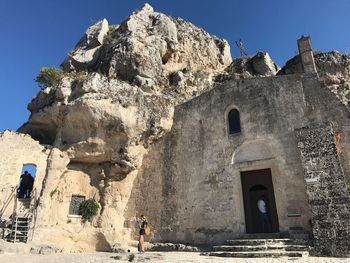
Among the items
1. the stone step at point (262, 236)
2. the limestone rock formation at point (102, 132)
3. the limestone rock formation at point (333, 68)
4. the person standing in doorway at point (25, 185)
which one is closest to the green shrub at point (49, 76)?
the limestone rock formation at point (102, 132)

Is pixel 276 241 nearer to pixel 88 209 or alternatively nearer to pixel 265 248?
pixel 265 248

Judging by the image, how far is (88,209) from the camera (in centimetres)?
1438

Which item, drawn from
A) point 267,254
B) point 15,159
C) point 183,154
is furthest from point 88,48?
point 267,254

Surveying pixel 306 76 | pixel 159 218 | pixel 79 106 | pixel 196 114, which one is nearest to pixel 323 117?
pixel 306 76

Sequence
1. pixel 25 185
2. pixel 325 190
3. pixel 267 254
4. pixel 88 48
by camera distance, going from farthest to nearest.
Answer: pixel 88 48
pixel 25 185
pixel 325 190
pixel 267 254

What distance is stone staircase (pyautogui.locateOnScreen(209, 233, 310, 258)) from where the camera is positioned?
29.9 ft

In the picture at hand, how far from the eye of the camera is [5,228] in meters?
12.2

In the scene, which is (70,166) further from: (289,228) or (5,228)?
(289,228)

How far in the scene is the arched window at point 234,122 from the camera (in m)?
13.5

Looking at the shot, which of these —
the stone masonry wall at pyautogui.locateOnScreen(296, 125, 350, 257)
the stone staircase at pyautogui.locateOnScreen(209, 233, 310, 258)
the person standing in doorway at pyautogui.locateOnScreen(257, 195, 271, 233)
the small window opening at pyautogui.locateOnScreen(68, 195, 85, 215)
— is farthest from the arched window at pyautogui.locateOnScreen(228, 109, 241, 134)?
the small window opening at pyautogui.locateOnScreen(68, 195, 85, 215)

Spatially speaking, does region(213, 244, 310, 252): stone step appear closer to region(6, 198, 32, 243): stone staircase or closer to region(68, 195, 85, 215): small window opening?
region(68, 195, 85, 215): small window opening

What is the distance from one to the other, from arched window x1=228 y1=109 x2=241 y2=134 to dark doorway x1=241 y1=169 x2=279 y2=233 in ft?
6.68

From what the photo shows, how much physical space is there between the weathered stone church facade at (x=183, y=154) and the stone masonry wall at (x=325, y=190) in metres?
0.03

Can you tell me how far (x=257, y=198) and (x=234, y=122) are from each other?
358 centimetres
